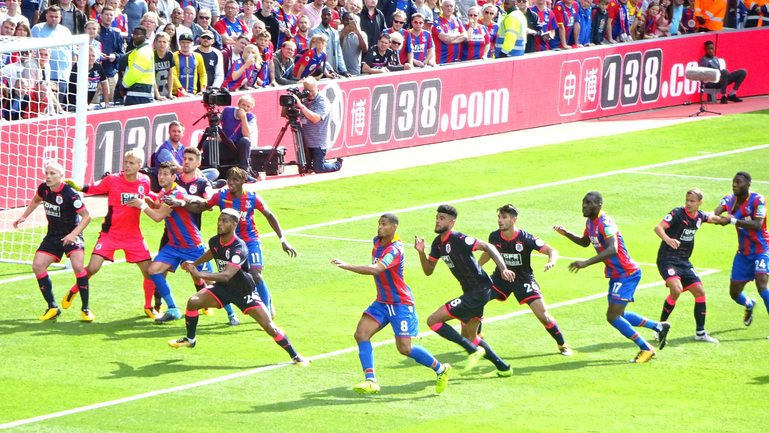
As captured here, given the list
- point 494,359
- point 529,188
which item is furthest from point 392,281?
point 529,188

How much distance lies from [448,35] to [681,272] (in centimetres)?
1541

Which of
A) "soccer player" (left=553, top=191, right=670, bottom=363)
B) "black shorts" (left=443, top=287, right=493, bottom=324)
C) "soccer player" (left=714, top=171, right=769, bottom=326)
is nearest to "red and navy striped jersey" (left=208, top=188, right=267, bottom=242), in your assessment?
"black shorts" (left=443, top=287, right=493, bottom=324)

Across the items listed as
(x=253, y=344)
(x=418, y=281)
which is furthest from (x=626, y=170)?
(x=253, y=344)

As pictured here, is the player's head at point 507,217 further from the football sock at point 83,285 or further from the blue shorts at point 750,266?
the football sock at point 83,285

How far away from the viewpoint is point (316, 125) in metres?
24.6

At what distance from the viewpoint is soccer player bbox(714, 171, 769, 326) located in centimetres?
1473

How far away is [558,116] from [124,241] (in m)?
18.8

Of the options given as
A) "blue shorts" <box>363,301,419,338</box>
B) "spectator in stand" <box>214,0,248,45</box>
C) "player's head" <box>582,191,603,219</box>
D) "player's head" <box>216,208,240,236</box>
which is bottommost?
"blue shorts" <box>363,301,419,338</box>

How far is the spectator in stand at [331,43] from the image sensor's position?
84.9 feet

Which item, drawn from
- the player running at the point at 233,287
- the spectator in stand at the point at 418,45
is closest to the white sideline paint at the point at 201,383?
the player running at the point at 233,287

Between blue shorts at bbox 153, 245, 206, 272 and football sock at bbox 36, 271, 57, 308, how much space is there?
142 centimetres

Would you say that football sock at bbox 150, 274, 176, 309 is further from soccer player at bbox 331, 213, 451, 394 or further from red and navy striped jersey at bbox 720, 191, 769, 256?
red and navy striped jersey at bbox 720, 191, 769, 256

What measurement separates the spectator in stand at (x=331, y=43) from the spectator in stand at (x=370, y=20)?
4.51ft

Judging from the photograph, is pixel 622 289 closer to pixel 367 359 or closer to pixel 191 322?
pixel 367 359
